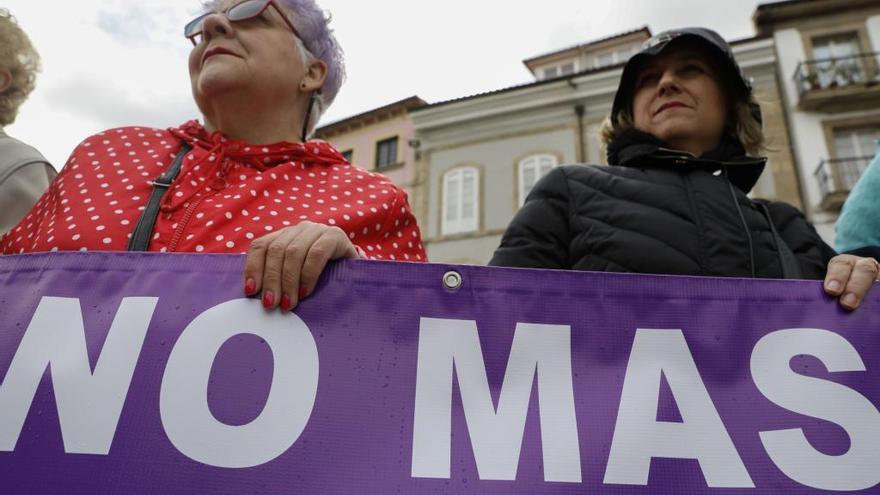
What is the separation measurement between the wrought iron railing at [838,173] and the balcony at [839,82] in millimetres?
1283

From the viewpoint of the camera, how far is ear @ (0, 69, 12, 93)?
2.24 metres

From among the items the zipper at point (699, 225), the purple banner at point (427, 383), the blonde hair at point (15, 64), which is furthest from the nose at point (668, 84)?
the blonde hair at point (15, 64)

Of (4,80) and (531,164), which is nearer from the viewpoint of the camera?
(4,80)

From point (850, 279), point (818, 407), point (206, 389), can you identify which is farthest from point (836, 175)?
point (206, 389)

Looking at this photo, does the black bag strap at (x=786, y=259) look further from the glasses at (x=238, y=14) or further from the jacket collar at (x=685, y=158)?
the glasses at (x=238, y=14)

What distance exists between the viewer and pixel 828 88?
41.9 feet

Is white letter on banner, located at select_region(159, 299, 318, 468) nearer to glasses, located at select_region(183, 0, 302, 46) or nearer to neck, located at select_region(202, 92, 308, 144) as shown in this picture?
neck, located at select_region(202, 92, 308, 144)

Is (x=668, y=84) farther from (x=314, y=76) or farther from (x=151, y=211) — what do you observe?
(x=151, y=211)

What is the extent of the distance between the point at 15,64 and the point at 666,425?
2.48 metres

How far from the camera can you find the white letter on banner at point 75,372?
105 cm

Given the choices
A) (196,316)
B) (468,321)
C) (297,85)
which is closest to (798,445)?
(468,321)

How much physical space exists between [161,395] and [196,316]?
0.50ft

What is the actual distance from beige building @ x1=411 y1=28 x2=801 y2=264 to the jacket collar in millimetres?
11874

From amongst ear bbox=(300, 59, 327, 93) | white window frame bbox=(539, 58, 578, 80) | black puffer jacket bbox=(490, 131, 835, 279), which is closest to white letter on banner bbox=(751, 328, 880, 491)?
black puffer jacket bbox=(490, 131, 835, 279)
